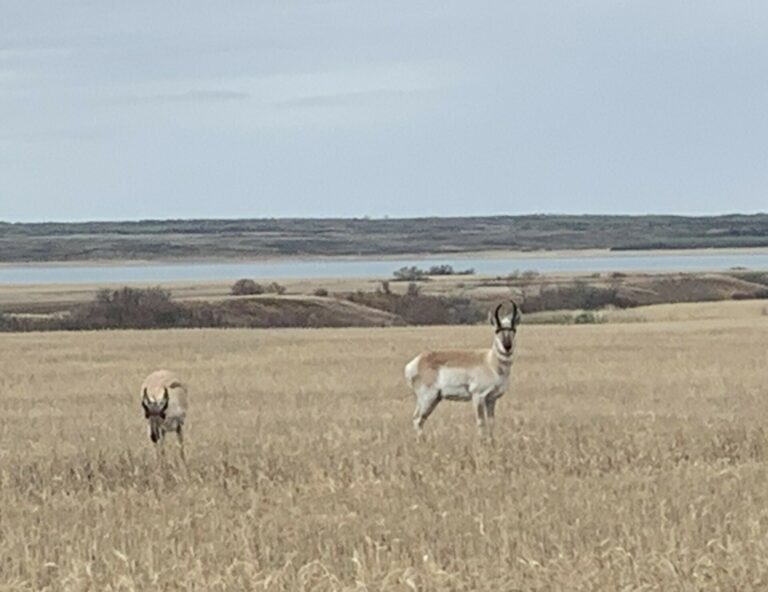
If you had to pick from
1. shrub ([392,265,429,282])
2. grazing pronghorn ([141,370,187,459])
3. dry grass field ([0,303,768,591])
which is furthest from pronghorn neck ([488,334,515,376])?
shrub ([392,265,429,282])

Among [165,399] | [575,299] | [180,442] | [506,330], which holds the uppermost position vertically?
[506,330]

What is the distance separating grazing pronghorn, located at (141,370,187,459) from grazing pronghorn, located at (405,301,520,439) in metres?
2.87

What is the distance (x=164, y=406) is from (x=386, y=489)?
15.6 feet

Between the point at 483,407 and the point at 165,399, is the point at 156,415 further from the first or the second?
the point at 483,407

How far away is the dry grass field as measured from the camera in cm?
1048

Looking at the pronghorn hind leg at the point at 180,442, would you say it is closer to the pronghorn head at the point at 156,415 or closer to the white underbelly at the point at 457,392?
the pronghorn head at the point at 156,415

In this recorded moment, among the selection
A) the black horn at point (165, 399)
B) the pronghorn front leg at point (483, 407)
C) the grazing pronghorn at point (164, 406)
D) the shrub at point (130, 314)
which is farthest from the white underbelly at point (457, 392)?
the shrub at point (130, 314)

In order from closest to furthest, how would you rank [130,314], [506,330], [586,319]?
1. [506,330]
2. [586,319]
3. [130,314]

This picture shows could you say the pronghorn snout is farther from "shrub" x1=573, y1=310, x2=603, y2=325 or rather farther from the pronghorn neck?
"shrub" x1=573, y1=310, x2=603, y2=325

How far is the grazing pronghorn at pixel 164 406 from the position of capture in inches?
727

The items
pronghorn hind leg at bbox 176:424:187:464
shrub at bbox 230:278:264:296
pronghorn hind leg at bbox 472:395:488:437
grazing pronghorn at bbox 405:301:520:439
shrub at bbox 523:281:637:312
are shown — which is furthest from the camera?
shrub at bbox 230:278:264:296

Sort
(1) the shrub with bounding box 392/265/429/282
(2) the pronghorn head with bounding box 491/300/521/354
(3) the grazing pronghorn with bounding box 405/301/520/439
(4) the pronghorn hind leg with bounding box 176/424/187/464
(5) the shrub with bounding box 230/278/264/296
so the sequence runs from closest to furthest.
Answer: (4) the pronghorn hind leg with bounding box 176/424/187/464
(2) the pronghorn head with bounding box 491/300/521/354
(3) the grazing pronghorn with bounding box 405/301/520/439
(5) the shrub with bounding box 230/278/264/296
(1) the shrub with bounding box 392/265/429/282

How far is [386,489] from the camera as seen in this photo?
47.5 ft

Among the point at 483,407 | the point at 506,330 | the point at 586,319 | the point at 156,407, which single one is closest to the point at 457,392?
the point at 483,407
